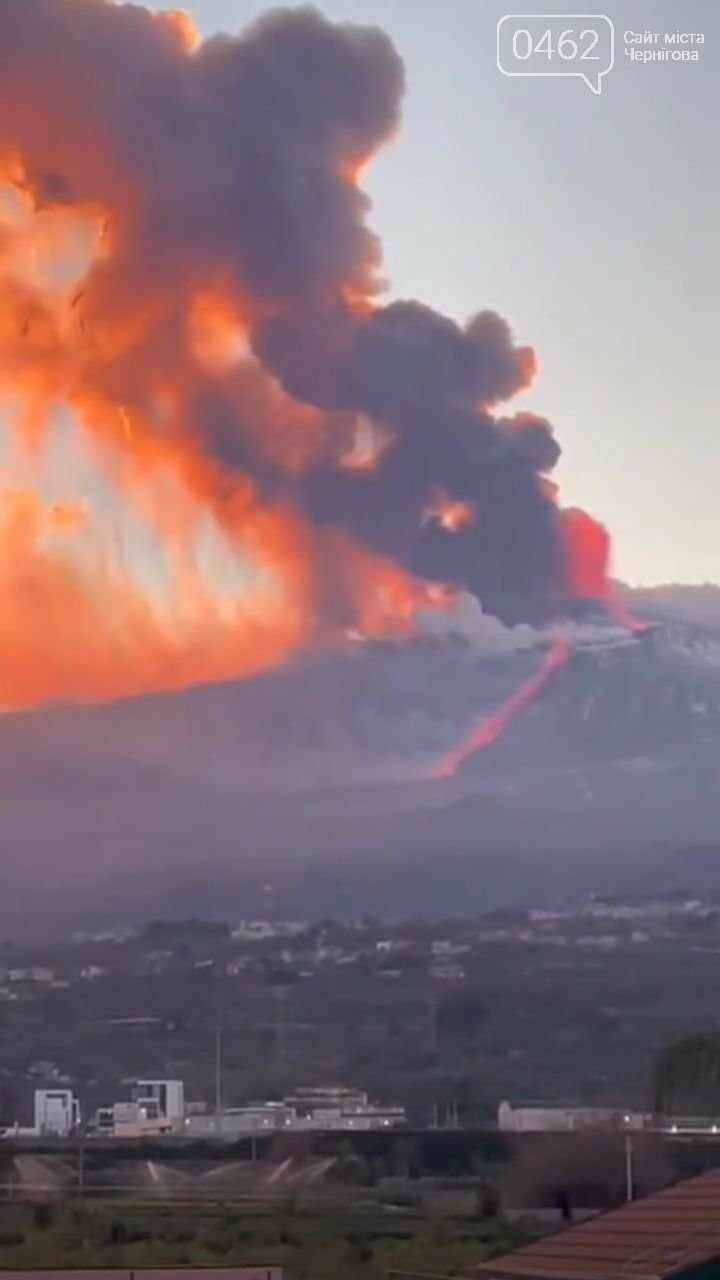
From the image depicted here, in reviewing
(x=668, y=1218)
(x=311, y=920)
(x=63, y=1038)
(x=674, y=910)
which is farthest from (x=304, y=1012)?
(x=668, y=1218)

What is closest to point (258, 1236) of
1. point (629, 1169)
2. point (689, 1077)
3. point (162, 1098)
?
point (162, 1098)

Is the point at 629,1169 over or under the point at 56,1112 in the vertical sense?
under

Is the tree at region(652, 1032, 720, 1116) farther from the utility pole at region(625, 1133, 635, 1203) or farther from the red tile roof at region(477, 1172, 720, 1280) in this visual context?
the red tile roof at region(477, 1172, 720, 1280)

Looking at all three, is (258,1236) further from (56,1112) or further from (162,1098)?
(56,1112)

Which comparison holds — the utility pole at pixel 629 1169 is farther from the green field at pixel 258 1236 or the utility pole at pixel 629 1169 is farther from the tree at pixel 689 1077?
the green field at pixel 258 1236

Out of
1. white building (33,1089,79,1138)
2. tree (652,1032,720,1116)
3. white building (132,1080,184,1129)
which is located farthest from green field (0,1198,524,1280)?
tree (652,1032,720,1116)

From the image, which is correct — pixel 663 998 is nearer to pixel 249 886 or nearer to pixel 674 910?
pixel 674 910
